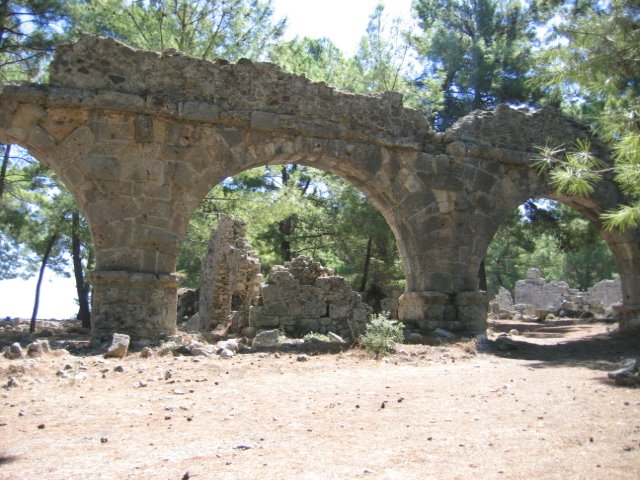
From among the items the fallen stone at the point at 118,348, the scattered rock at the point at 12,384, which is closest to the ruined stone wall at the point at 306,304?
the fallen stone at the point at 118,348

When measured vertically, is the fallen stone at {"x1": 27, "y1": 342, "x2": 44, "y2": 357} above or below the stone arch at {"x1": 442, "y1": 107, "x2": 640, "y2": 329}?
below

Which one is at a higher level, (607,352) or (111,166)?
(111,166)

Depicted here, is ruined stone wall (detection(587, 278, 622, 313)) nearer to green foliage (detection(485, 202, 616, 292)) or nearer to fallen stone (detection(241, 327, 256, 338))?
green foliage (detection(485, 202, 616, 292))

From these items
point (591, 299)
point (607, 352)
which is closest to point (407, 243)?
point (607, 352)

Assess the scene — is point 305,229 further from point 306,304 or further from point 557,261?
point 557,261

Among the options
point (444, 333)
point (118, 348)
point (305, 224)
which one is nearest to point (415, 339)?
point (444, 333)

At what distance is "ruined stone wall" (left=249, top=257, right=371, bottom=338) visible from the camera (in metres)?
9.61

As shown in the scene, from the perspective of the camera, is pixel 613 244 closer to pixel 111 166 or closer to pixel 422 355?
pixel 422 355

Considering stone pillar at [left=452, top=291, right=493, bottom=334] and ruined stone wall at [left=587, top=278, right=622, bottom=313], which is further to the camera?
ruined stone wall at [left=587, top=278, right=622, bottom=313]

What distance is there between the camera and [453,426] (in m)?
3.97

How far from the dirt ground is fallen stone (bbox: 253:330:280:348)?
1105 mm

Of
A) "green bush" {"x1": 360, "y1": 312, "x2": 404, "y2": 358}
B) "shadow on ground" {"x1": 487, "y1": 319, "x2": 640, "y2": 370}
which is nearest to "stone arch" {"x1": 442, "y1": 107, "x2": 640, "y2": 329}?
"shadow on ground" {"x1": 487, "y1": 319, "x2": 640, "y2": 370}

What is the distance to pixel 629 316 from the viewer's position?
10836 mm

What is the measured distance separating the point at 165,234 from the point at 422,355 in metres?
Answer: 3.26
